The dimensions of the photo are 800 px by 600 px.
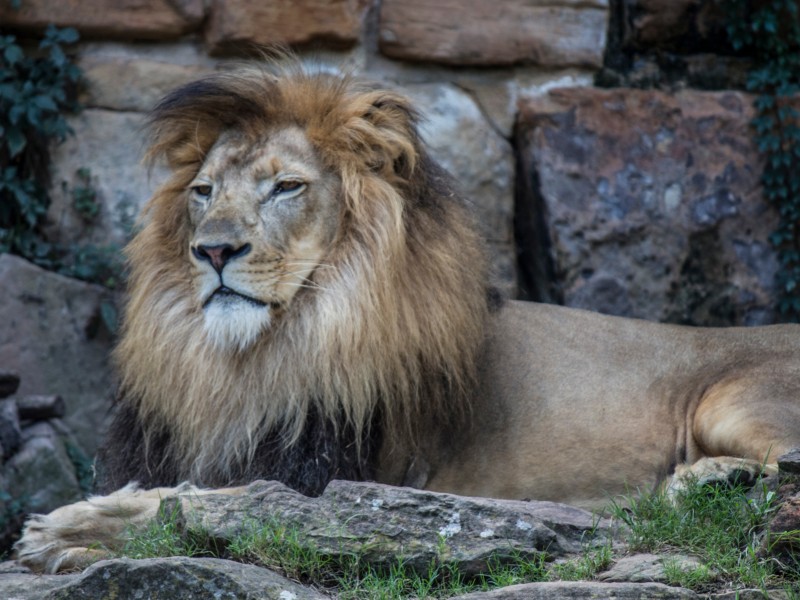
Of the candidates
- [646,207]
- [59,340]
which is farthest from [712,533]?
[59,340]

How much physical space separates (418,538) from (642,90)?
357 cm

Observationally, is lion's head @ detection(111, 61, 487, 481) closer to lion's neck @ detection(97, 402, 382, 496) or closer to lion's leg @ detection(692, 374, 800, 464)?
lion's neck @ detection(97, 402, 382, 496)

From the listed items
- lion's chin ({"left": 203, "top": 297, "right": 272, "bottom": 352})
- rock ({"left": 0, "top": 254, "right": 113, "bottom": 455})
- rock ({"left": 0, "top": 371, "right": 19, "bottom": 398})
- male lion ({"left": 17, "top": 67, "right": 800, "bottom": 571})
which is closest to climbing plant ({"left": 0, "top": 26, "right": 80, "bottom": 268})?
rock ({"left": 0, "top": 254, "right": 113, "bottom": 455})

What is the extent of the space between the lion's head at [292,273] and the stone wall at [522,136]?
136 cm

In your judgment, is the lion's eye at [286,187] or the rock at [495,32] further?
the rock at [495,32]

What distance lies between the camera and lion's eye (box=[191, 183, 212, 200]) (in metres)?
4.66

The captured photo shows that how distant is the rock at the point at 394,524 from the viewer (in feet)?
11.3

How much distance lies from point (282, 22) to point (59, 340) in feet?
5.95

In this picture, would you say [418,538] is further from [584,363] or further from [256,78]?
[256,78]

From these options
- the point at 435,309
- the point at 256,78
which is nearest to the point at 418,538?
the point at 435,309

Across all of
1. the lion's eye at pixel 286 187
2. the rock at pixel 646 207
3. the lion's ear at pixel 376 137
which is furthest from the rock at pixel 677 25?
the lion's eye at pixel 286 187

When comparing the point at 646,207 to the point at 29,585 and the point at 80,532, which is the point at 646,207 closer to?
the point at 80,532

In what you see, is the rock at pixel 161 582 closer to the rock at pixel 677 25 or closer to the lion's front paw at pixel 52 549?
the lion's front paw at pixel 52 549

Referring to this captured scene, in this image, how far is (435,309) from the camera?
455 centimetres
